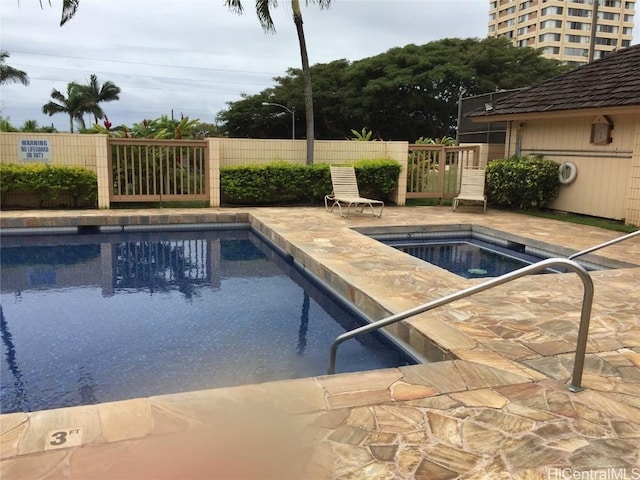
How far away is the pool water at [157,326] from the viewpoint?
13.7ft

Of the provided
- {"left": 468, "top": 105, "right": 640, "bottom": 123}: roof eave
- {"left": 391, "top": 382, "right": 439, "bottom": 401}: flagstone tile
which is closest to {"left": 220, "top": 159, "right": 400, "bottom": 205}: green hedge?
{"left": 468, "top": 105, "right": 640, "bottom": 123}: roof eave

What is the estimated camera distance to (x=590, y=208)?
11.5 m

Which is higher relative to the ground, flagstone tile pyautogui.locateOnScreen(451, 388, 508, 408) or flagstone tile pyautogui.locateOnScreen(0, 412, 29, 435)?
flagstone tile pyautogui.locateOnScreen(451, 388, 508, 408)

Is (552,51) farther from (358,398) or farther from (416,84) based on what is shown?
(358,398)

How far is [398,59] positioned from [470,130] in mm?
22591

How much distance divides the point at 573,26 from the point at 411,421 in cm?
9004

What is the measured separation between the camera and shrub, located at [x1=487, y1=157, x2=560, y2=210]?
12.1 meters

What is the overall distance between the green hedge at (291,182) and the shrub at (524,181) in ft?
8.11

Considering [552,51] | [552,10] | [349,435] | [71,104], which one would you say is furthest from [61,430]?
[552,10]

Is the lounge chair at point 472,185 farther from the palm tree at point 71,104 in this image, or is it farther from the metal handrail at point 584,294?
the palm tree at point 71,104

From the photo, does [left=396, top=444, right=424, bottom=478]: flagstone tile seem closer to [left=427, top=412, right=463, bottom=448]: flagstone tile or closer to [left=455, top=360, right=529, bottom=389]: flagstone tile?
[left=427, top=412, right=463, bottom=448]: flagstone tile

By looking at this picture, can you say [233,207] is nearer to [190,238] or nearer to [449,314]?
[190,238]

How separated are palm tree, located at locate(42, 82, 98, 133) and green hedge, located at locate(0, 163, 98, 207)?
3792cm

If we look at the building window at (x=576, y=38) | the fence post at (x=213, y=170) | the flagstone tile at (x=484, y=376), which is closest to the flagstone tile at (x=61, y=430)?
the flagstone tile at (x=484, y=376)
